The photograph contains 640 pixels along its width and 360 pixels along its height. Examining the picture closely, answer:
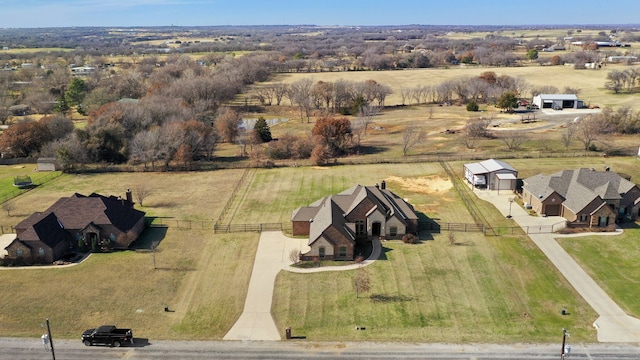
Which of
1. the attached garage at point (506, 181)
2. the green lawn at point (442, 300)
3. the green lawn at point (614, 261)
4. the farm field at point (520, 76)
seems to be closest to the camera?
the green lawn at point (442, 300)

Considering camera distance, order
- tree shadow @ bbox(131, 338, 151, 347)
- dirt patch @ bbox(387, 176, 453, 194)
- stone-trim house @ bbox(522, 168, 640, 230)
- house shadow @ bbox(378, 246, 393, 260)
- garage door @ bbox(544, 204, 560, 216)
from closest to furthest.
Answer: tree shadow @ bbox(131, 338, 151, 347), house shadow @ bbox(378, 246, 393, 260), stone-trim house @ bbox(522, 168, 640, 230), garage door @ bbox(544, 204, 560, 216), dirt patch @ bbox(387, 176, 453, 194)

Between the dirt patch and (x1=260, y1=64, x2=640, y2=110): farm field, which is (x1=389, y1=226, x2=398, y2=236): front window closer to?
the dirt patch

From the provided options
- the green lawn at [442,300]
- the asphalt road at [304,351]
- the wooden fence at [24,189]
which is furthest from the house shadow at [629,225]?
the wooden fence at [24,189]

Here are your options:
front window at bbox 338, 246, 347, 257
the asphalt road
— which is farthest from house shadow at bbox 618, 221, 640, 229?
front window at bbox 338, 246, 347, 257

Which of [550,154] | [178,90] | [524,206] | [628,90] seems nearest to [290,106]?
[178,90]

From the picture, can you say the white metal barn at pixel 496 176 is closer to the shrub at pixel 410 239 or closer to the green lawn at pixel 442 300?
the green lawn at pixel 442 300

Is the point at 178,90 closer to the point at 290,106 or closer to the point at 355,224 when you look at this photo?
the point at 290,106

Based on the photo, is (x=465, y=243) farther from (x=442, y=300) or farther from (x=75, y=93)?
Answer: (x=75, y=93)
